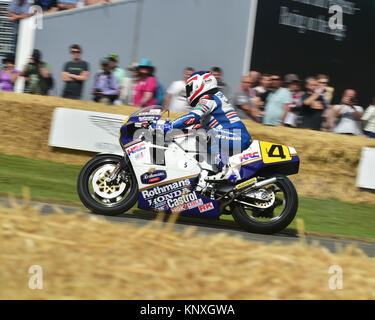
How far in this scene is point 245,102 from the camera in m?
11.1

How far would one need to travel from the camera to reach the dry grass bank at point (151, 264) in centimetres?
373

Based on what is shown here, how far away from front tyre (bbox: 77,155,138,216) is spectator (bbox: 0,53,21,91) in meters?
5.70

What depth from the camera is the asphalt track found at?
7.09m

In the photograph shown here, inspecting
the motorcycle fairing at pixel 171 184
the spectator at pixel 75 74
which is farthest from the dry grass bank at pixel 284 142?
the motorcycle fairing at pixel 171 184

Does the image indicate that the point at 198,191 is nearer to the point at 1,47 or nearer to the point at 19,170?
the point at 19,170

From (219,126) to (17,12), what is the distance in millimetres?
7682

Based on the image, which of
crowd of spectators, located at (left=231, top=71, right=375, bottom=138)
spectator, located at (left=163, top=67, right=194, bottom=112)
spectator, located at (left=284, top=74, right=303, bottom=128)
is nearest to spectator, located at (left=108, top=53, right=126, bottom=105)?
spectator, located at (left=163, top=67, right=194, bottom=112)

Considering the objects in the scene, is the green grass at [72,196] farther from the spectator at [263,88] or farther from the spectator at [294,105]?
the spectator at [263,88]

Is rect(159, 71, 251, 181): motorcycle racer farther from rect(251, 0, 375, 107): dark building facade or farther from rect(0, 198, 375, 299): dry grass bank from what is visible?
rect(251, 0, 375, 107): dark building facade

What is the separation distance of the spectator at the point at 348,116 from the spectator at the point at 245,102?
1540 millimetres
